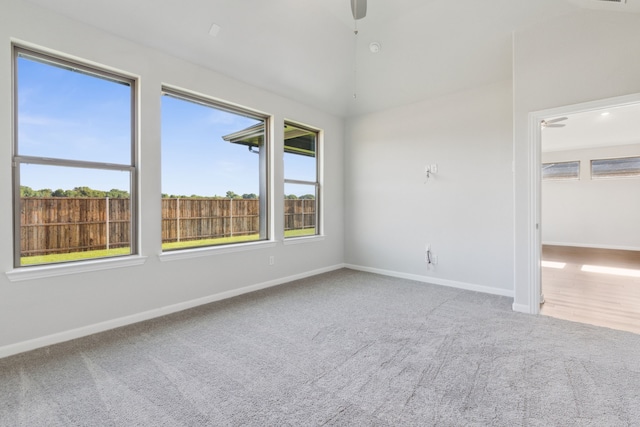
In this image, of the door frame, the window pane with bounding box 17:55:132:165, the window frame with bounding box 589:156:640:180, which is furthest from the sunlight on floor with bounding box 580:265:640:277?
the window pane with bounding box 17:55:132:165

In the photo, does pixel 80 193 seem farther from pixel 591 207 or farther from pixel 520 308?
pixel 591 207

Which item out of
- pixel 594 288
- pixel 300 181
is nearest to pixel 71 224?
pixel 300 181

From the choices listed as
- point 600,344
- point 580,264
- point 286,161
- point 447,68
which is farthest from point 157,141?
point 580,264

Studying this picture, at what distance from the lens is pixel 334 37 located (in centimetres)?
360

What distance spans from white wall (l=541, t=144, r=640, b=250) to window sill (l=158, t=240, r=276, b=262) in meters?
7.92

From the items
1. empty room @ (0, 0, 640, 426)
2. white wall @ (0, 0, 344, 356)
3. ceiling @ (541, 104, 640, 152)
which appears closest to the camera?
empty room @ (0, 0, 640, 426)

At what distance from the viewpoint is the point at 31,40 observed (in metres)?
2.36

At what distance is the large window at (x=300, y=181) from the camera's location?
4.59m

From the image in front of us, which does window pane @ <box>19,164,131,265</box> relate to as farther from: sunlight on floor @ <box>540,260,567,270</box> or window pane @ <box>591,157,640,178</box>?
window pane @ <box>591,157,640,178</box>

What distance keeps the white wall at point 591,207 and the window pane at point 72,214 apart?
378 inches

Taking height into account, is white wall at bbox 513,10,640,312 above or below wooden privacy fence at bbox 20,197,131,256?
above

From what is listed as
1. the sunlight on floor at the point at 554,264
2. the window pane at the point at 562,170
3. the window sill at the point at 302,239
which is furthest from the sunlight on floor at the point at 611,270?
the window sill at the point at 302,239

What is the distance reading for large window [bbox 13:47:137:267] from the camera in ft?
8.03

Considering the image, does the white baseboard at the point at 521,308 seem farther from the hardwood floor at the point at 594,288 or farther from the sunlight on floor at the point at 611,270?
the sunlight on floor at the point at 611,270
